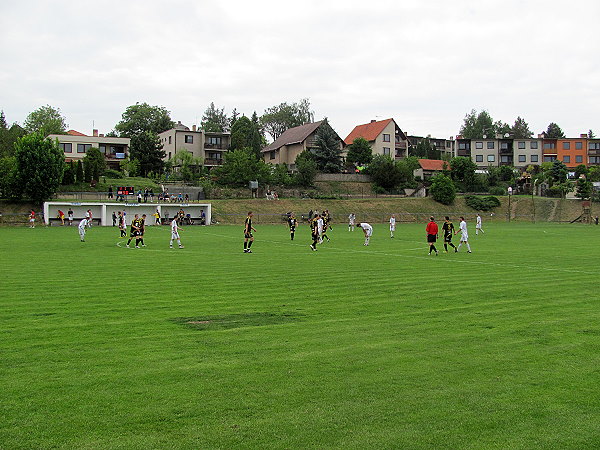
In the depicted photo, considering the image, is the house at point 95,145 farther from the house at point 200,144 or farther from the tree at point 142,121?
the tree at point 142,121

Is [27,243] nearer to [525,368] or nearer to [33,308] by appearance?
[33,308]

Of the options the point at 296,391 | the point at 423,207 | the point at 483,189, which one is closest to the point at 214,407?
the point at 296,391

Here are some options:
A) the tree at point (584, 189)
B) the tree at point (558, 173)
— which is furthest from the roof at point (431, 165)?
the tree at point (584, 189)

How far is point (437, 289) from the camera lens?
50.5ft

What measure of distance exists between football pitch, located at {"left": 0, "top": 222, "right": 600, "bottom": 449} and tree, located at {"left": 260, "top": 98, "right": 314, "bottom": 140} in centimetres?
11231

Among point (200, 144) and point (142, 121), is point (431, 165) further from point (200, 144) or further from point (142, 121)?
point (142, 121)

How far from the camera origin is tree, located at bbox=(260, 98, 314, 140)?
126812 mm

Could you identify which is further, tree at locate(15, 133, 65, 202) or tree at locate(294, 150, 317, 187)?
tree at locate(294, 150, 317, 187)

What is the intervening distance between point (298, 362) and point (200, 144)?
305 feet

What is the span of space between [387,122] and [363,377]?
94.1 m

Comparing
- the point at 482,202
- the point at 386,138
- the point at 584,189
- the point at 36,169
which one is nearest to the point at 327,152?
the point at 386,138

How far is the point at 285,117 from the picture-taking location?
127 meters

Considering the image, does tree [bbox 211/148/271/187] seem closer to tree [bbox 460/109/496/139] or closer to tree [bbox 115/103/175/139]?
tree [bbox 115/103/175/139]

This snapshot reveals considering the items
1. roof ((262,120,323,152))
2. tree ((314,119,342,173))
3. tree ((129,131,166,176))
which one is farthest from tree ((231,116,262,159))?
tree ((129,131,166,176))
